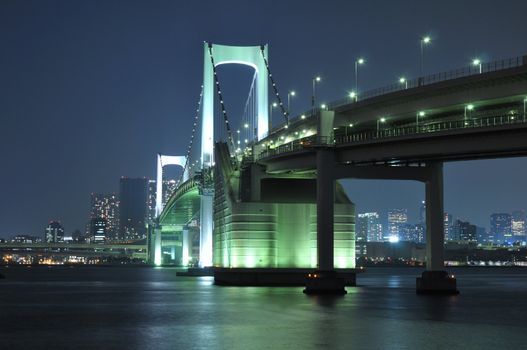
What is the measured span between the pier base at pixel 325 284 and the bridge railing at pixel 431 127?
9.58 meters

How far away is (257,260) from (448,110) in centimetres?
3015

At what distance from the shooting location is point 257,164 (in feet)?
272

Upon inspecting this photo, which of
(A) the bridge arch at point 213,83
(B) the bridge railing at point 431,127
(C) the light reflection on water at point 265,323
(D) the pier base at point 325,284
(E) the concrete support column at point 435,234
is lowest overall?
(C) the light reflection on water at point 265,323

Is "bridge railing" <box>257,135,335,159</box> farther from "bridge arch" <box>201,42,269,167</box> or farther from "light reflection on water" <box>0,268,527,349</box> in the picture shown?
"bridge arch" <box>201,42,269,167</box>

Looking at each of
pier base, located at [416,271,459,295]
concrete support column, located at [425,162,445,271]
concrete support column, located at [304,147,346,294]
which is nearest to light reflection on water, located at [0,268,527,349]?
pier base, located at [416,271,459,295]

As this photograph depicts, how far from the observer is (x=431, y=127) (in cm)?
6016

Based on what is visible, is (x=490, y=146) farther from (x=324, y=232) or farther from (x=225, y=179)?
(x=225, y=179)

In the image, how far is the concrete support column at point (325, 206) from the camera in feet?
212

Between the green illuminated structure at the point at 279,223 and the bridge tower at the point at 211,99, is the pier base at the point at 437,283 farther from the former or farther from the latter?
the bridge tower at the point at 211,99

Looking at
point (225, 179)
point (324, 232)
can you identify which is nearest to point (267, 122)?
point (225, 179)

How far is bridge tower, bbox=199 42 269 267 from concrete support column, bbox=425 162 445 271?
35.4 m

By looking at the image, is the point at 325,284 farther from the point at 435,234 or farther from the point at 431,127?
the point at 431,127

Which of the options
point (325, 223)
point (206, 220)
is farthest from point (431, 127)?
point (206, 220)

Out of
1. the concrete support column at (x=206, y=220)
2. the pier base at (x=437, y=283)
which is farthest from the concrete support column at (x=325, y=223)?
the concrete support column at (x=206, y=220)
